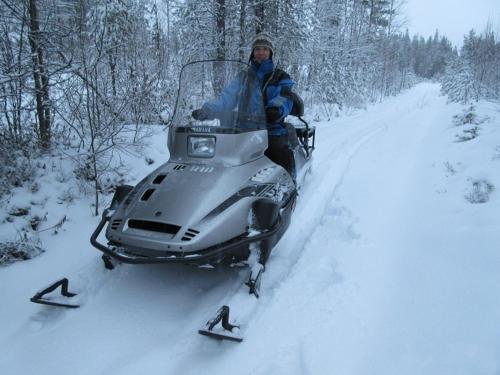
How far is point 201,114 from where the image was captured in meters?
3.23

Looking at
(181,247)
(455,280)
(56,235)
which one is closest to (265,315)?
(181,247)

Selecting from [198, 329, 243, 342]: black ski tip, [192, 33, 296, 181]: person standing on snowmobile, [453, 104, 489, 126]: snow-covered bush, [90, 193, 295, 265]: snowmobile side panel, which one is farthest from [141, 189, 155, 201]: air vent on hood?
[453, 104, 489, 126]: snow-covered bush

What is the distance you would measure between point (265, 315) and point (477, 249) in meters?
1.95

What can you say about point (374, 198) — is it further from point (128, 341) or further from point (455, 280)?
point (128, 341)

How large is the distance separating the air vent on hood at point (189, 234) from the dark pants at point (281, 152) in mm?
1886

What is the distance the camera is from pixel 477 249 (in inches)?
118

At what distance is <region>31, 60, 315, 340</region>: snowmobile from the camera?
237 centimetres

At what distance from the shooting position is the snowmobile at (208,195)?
237cm

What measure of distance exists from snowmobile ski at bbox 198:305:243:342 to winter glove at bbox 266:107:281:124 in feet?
7.15

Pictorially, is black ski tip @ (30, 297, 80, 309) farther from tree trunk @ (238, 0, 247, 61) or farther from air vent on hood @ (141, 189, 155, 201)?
tree trunk @ (238, 0, 247, 61)

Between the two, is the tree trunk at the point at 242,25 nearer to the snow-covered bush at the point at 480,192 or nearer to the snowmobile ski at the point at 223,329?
the snow-covered bush at the point at 480,192

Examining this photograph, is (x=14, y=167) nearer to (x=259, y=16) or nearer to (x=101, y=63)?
(x=101, y=63)

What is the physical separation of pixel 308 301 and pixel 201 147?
1.52 meters

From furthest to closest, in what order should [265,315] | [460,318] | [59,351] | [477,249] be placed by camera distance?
1. [477,249]
2. [265,315]
3. [460,318]
4. [59,351]
